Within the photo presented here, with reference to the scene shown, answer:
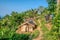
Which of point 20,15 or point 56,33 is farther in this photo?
point 20,15

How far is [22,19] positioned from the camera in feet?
49.7

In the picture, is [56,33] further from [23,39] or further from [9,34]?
[23,39]

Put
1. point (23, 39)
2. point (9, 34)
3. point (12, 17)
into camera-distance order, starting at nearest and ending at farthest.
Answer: point (9, 34), point (23, 39), point (12, 17)

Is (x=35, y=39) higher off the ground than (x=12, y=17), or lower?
lower

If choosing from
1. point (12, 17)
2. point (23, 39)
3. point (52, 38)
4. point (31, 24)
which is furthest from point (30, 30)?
point (52, 38)

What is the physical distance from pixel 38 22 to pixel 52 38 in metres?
6.87

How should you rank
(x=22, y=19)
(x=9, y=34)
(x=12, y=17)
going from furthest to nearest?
(x=22, y=19) < (x=12, y=17) < (x=9, y=34)

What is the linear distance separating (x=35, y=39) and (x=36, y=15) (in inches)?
161

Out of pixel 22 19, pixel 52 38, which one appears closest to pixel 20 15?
pixel 22 19

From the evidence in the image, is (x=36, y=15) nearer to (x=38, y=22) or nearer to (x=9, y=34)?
(x=38, y=22)

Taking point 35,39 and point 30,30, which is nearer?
point 35,39

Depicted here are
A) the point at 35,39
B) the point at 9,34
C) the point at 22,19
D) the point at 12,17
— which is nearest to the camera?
the point at 9,34

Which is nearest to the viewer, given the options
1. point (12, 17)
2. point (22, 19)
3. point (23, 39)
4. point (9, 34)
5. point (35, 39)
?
point (9, 34)

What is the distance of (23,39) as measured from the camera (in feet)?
34.8
